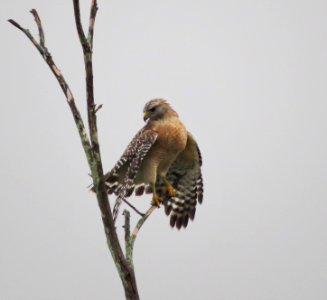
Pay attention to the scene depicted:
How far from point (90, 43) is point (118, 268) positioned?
6.40 ft

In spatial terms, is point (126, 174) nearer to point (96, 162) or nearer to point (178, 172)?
point (178, 172)

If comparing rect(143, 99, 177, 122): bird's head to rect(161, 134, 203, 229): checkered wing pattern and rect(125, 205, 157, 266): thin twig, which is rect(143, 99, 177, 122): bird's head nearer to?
rect(161, 134, 203, 229): checkered wing pattern

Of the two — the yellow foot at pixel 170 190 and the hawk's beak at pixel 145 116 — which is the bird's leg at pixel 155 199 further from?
the hawk's beak at pixel 145 116

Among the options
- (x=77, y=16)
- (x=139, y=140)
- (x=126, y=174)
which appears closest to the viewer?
(x=77, y=16)

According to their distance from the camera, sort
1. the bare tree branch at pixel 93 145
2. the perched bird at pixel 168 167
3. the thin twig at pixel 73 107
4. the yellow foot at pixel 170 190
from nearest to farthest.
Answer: the bare tree branch at pixel 93 145, the thin twig at pixel 73 107, the perched bird at pixel 168 167, the yellow foot at pixel 170 190

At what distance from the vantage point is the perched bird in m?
8.70

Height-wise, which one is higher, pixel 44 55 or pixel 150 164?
pixel 150 164

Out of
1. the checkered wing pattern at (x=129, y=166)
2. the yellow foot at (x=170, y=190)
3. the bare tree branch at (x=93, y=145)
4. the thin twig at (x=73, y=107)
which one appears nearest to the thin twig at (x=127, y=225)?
the bare tree branch at (x=93, y=145)

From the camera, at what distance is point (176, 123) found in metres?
9.21

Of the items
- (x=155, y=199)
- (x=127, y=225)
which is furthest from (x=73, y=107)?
(x=155, y=199)

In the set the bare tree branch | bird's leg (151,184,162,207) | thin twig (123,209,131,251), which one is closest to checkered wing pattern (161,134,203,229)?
bird's leg (151,184,162,207)

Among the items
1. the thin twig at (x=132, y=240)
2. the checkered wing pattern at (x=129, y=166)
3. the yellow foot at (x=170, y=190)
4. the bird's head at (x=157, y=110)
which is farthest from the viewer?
the bird's head at (x=157, y=110)

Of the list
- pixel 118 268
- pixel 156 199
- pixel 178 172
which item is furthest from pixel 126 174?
pixel 118 268

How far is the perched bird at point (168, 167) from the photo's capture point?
870cm
